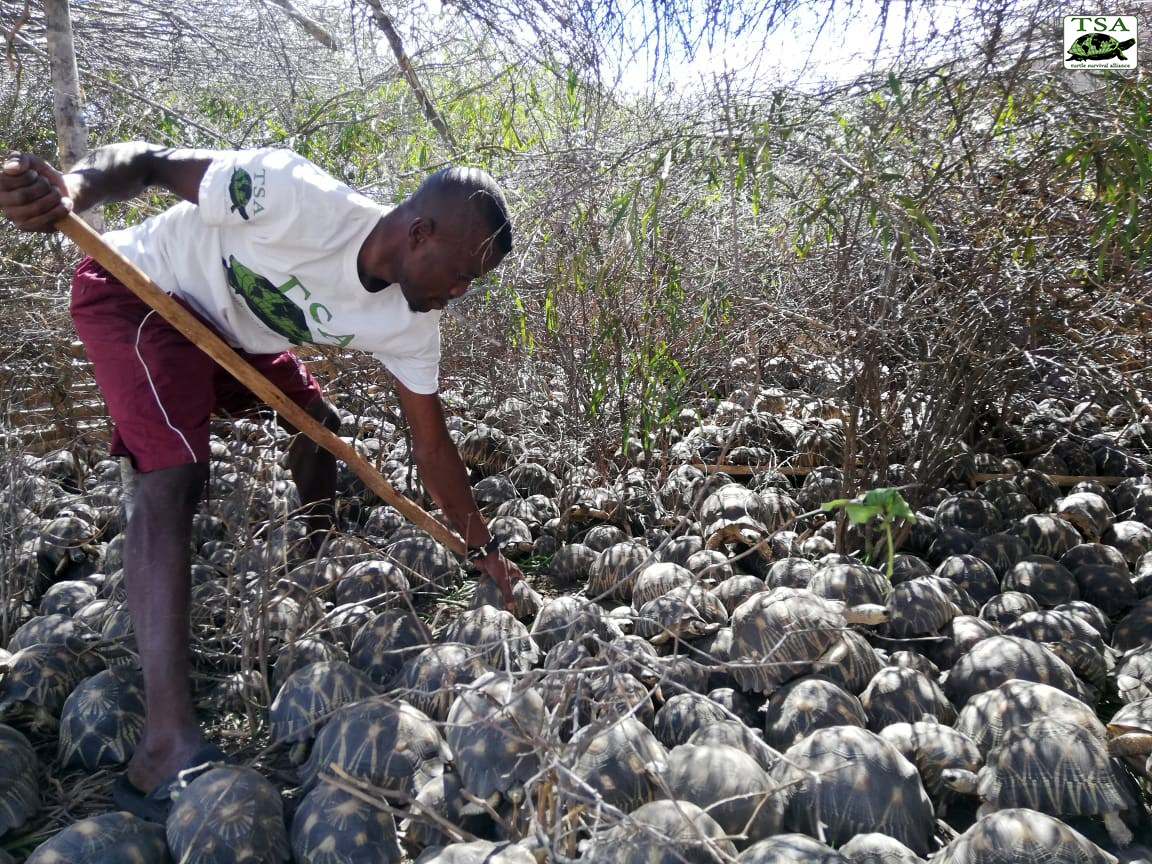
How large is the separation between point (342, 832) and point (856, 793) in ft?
3.62

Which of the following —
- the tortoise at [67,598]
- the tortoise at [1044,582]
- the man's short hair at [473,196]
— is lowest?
the tortoise at [67,598]

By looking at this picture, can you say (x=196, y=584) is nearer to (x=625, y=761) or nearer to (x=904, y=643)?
(x=625, y=761)

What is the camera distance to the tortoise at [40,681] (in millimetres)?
2619

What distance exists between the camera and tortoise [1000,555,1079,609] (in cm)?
312

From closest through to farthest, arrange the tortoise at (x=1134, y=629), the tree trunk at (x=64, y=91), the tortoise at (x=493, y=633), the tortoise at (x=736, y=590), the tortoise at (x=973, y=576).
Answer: the tortoise at (x=493, y=633) < the tortoise at (x=1134, y=629) < the tortoise at (x=736, y=590) < the tortoise at (x=973, y=576) < the tree trunk at (x=64, y=91)

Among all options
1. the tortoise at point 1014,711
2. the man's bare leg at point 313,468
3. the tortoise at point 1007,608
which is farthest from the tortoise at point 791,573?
the man's bare leg at point 313,468

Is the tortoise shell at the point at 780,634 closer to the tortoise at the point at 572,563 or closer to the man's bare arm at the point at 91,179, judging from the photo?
the tortoise at the point at 572,563

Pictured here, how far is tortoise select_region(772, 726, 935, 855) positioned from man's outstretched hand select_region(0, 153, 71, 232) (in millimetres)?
2168

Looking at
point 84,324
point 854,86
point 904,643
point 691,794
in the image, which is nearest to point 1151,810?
point 904,643

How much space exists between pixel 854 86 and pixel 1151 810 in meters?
2.09

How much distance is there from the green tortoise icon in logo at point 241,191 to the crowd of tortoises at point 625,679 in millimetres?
604

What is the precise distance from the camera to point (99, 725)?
2.47 m

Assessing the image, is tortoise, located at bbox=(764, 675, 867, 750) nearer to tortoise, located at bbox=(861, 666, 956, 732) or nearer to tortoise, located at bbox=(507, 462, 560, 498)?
tortoise, located at bbox=(861, 666, 956, 732)

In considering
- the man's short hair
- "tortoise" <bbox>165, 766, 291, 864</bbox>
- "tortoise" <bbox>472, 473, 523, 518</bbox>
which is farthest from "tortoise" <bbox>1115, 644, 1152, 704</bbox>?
"tortoise" <bbox>472, 473, 523, 518</bbox>
